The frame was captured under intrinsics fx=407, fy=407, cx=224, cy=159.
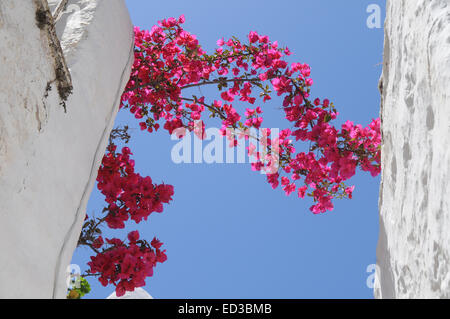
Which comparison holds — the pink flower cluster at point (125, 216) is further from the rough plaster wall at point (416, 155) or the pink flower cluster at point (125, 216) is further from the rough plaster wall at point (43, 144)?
the rough plaster wall at point (416, 155)

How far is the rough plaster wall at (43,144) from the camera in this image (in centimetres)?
149

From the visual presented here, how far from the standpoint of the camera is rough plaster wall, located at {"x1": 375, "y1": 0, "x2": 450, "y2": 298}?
45.1 inches

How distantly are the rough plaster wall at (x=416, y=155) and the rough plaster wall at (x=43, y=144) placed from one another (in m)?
1.36

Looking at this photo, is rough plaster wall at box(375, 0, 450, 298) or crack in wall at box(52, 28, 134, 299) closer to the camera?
rough plaster wall at box(375, 0, 450, 298)

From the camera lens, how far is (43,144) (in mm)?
1729

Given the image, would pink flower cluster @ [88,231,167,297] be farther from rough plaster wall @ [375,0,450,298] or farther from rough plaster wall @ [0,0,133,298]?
rough plaster wall @ [375,0,450,298]

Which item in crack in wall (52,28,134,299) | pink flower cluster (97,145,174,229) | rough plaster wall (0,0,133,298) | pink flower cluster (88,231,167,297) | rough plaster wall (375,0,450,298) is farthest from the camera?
pink flower cluster (97,145,174,229)

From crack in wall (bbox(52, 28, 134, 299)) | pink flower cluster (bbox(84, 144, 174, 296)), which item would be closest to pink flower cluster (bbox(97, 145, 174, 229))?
pink flower cluster (bbox(84, 144, 174, 296))

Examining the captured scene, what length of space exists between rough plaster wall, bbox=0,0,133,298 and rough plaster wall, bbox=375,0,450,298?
1.36 meters

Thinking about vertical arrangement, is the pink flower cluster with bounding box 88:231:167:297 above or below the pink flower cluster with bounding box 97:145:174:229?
below

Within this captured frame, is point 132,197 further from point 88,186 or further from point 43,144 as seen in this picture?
point 43,144

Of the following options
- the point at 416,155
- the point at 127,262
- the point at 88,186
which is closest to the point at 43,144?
the point at 88,186

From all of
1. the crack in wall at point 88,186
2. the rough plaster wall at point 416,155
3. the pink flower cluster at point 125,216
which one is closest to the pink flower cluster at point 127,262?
the pink flower cluster at point 125,216
